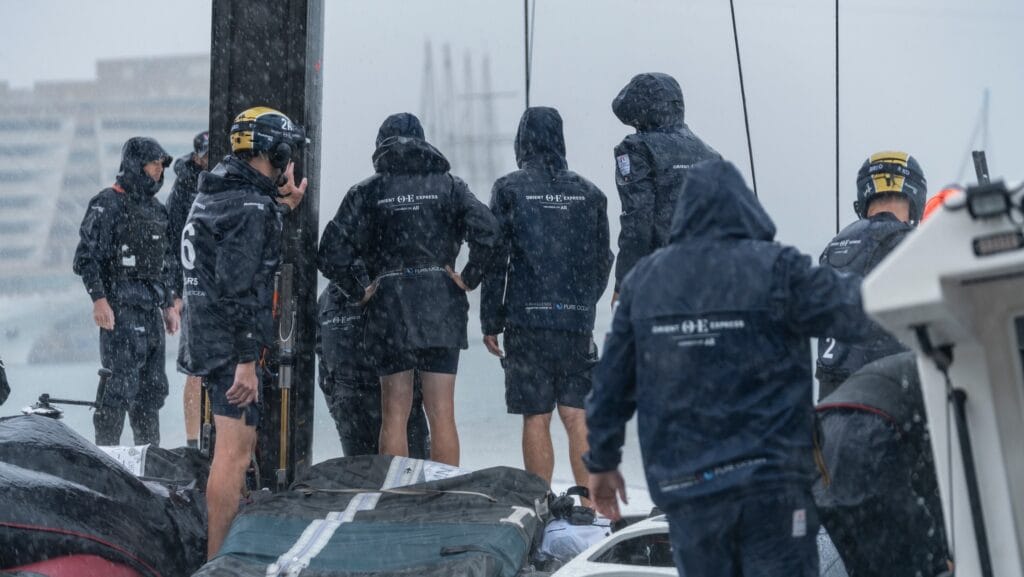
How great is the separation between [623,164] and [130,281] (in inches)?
128

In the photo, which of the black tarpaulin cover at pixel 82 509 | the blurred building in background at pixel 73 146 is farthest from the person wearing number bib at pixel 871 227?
the blurred building in background at pixel 73 146

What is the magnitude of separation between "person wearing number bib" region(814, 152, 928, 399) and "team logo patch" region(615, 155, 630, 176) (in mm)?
957

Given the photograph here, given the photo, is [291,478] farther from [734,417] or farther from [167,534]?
[734,417]

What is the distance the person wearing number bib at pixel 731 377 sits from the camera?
9.75ft

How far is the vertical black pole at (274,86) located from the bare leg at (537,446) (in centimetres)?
103

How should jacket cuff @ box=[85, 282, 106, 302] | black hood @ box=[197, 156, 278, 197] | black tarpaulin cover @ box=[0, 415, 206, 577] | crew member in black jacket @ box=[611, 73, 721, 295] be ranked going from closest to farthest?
black tarpaulin cover @ box=[0, 415, 206, 577] < black hood @ box=[197, 156, 278, 197] < crew member in black jacket @ box=[611, 73, 721, 295] < jacket cuff @ box=[85, 282, 106, 302]

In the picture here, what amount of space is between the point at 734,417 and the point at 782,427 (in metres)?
0.11

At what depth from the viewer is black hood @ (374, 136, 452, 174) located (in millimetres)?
5578

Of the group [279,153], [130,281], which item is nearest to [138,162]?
[130,281]

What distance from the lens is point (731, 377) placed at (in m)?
3.02

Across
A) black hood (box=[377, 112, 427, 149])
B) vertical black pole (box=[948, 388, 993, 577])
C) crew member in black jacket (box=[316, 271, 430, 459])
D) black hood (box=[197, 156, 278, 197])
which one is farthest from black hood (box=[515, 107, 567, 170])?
vertical black pole (box=[948, 388, 993, 577])

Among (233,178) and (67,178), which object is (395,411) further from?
(67,178)

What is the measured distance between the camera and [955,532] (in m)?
2.55

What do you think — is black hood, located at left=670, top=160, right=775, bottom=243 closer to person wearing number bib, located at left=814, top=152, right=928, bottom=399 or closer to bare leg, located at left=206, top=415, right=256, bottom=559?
person wearing number bib, located at left=814, top=152, right=928, bottom=399
